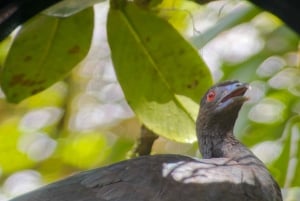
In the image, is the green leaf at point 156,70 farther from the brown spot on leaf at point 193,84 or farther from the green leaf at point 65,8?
the green leaf at point 65,8

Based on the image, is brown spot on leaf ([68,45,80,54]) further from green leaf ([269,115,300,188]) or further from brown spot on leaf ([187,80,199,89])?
green leaf ([269,115,300,188])

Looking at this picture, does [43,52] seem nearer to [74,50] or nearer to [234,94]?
[74,50]

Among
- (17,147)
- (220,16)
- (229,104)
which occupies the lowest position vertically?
(17,147)

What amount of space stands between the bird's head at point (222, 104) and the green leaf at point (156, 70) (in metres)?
0.22

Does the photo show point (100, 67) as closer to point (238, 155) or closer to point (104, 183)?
point (238, 155)

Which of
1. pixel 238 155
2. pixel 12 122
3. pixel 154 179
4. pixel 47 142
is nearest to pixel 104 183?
pixel 154 179

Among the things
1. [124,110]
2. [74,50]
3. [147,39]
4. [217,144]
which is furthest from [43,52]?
[124,110]

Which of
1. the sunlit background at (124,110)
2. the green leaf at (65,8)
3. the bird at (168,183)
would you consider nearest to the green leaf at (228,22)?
the sunlit background at (124,110)

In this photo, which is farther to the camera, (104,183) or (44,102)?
Answer: (44,102)

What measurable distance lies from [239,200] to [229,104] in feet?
2.29

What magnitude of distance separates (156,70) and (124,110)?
1.21 metres

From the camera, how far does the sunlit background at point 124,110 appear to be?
1930 millimetres

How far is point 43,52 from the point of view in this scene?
5.24 feet

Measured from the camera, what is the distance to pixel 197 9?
88.7 inches
